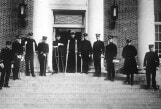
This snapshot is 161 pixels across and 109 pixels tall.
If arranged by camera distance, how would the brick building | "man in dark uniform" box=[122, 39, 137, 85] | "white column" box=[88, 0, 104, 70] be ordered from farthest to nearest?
the brick building, "white column" box=[88, 0, 104, 70], "man in dark uniform" box=[122, 39, 137, 85]

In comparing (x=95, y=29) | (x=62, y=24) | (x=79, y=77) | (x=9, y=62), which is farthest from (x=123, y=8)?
(x=9, y=62)

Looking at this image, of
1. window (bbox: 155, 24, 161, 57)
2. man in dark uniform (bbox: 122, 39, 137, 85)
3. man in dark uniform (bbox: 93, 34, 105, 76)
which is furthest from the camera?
window (bbox: 155, 24, 161, 57)

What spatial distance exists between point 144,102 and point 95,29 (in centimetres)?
601

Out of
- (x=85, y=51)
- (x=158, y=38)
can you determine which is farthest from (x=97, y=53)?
(x=158, y=38)

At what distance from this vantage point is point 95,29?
679 inches

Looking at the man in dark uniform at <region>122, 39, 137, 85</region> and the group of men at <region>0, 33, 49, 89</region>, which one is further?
the man in dark uniform at <region>122, 39, 137, 85</region>

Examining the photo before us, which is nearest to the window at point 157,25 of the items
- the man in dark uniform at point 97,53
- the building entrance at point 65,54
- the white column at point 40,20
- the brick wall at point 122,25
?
the brick wall at point 122,25

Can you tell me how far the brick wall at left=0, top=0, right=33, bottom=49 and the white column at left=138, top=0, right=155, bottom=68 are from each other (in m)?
5.51

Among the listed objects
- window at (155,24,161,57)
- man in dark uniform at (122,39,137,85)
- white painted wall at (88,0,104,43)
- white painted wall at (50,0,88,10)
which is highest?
white painted wall at (50,0,88,10)

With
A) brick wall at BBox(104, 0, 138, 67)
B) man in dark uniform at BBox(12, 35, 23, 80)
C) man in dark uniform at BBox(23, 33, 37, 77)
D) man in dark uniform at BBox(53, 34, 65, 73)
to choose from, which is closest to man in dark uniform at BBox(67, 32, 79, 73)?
man in dark uniform at BBox(53, 34, 65, 73)

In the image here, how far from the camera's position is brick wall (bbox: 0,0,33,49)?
17797mm

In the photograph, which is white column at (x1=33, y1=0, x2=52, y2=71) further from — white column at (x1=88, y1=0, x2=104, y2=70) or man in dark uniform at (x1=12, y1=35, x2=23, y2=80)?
white column at (x1=88, y1=0, x2=104, y2=70)

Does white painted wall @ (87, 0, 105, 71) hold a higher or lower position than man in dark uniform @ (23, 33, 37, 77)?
higher

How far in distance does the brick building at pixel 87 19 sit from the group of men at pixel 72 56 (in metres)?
1.10
